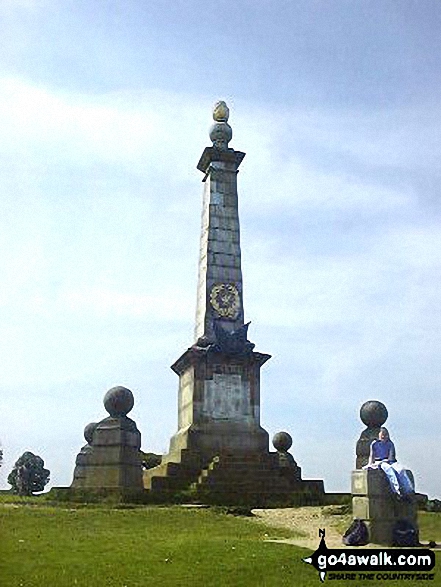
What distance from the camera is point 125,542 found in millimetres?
13047

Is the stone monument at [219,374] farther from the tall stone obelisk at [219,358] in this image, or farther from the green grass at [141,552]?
the green grass at [141,552]

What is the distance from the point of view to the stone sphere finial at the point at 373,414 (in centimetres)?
2705

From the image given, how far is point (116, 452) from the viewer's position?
23281 mm

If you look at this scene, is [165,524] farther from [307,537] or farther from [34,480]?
[34,480]

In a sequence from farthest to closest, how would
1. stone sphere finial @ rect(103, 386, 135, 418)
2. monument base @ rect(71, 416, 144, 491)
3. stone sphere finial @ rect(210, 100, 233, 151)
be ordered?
stone sphere finial @ rect(210, 100, 233, 151) < stone sphere finial @ rect(103, 386, 135, 418) < monument base @ rect(71, 416, 144, 491)

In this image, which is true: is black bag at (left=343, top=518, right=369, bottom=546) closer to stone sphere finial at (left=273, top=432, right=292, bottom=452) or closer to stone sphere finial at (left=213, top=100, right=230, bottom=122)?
stone sphere finial at (left=273, top=432, right=292, bottom=452)

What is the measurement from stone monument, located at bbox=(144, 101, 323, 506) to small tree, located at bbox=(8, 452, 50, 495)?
7.03 meters

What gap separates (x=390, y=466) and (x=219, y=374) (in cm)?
1448

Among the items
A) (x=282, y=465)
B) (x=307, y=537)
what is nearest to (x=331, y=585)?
(x=307, y=537)

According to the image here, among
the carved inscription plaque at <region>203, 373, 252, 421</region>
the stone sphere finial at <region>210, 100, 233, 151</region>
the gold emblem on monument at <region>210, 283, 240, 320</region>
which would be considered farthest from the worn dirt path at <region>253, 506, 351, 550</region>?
the stone sphere finial at <region>210, 100, 233, 151</region>

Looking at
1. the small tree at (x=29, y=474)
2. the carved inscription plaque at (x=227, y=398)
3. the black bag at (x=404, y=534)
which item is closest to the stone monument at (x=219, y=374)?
the carved inscription plaque at (x=227, y=398)

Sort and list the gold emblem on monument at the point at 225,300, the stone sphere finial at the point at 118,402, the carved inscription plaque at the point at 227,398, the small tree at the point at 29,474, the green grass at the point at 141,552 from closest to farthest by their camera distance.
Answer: the green grass at the point at 141,552 < the stone sphere finial at the point at 118,402 < the carved inscription plaque at the point at 227,398 < the gold emblem on monument at the point at 225,300 < the small tree at the point at 29,474

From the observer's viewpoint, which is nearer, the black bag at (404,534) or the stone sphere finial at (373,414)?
the black bag at (404,534)

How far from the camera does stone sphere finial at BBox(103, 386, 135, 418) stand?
958 inches
